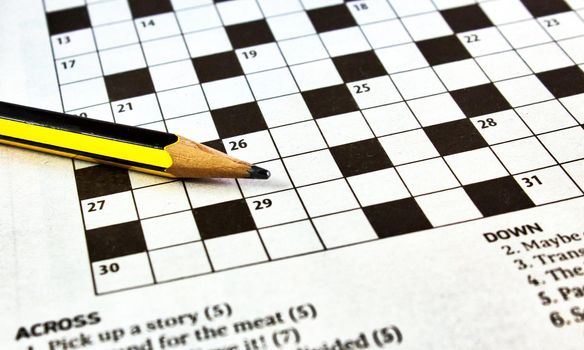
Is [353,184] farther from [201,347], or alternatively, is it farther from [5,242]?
[5,242]

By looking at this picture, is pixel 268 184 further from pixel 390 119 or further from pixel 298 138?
pixel 390 119

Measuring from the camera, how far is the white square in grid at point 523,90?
5.20 feet

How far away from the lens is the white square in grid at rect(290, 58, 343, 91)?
1.66 meters

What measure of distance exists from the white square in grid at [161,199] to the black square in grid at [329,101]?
1.18 ft

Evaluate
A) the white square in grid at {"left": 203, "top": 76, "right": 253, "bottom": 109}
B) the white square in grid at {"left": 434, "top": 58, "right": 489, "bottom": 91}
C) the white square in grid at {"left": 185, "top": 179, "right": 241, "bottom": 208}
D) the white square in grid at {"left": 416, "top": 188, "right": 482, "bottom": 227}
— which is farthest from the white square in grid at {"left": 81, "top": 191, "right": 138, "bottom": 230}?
the white square in grid at {"left": 434, "top": 58, "right": 489, "bottom": 91}

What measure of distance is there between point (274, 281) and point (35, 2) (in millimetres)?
1141

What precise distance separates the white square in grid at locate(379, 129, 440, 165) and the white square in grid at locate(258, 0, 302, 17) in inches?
22.3

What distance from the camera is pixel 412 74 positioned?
1.67 metres

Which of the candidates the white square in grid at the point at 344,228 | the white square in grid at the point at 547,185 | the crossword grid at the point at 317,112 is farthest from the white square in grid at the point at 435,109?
the white square in grid at the point at 344,228

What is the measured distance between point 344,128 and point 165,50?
1.72 feet

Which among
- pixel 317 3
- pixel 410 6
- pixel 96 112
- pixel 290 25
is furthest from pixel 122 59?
pixel 410 6

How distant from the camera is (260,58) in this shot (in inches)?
68.7

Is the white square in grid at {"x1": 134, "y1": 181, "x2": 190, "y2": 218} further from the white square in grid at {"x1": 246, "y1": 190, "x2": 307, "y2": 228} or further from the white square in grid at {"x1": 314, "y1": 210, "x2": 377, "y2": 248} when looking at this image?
the white square in grid at {"x1": 314, "y1": 210, "x2": 377, "y2": 248}

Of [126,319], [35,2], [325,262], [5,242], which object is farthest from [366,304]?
[35,2]
